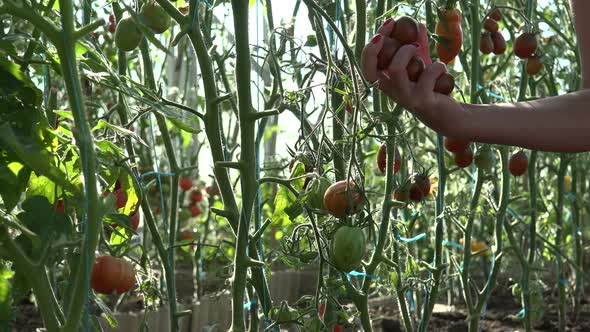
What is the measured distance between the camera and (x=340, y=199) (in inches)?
41.7

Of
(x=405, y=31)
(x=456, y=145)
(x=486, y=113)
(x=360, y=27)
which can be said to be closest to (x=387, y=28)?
(x=405, y=31)

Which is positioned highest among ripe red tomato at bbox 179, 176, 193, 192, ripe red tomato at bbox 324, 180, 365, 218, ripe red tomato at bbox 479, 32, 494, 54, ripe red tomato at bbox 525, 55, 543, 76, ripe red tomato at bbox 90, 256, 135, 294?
ripe red tomato at bbox 479, 32, 494, 54

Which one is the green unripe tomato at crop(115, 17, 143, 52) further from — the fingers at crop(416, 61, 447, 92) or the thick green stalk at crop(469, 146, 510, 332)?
the thick green stalk at crop(469, 146, 510, 332)

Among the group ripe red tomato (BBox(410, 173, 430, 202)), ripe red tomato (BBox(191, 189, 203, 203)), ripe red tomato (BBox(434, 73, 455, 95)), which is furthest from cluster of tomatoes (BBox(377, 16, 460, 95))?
ripe red tomato (BBox(191, 189, 203, 203))

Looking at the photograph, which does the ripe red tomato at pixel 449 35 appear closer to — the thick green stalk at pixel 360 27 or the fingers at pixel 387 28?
the thick green stalk at pixel 360 27

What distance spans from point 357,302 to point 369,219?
33cm

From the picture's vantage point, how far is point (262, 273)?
129 cm

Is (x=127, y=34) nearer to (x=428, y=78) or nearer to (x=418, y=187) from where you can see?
(x=428, y=78)

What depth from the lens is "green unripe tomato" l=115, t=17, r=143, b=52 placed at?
3.49ft

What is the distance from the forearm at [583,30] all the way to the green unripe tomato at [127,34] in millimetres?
533

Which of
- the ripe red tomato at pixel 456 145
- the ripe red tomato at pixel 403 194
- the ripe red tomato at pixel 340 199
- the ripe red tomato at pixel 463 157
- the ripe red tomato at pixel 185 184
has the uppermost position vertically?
the ripe red tomato at pixel 185 184

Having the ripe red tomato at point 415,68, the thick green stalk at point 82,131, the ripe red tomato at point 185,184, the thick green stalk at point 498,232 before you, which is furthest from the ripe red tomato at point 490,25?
the ripe red tomato at point 185,184

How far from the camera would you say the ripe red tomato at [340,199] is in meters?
1.06

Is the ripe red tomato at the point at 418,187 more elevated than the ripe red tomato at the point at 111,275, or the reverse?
the ripe red tomato at the point at 418,187
